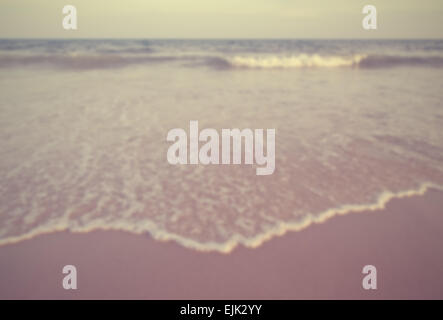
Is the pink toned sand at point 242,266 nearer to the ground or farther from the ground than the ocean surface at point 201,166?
nearer to the ground

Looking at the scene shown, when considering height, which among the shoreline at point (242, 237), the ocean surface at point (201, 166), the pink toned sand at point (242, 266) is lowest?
the pink toned sand at point (242, 266)

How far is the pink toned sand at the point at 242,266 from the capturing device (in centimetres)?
188

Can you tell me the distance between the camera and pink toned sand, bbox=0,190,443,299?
1.88m

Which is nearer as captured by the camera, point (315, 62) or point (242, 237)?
point (242, 237)

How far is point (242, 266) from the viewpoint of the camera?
204 centimetres

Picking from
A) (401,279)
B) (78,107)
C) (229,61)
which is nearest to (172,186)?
(401,279)

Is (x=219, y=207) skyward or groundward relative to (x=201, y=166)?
groundward

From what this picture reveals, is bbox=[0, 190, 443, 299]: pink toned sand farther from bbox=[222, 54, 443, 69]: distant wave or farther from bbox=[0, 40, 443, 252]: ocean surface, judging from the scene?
bbox=[222, 54, 443, 69]: distant wave

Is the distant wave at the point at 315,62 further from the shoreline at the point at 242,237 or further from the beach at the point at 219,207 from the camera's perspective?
the shoreline at the point at 242,237
